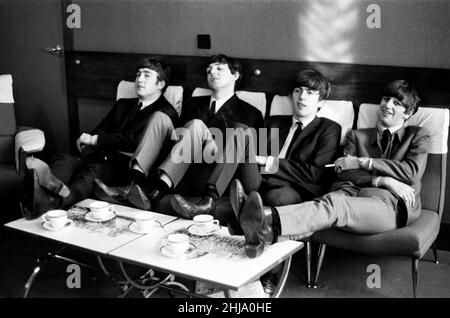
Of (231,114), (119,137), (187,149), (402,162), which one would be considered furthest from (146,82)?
(402,162)

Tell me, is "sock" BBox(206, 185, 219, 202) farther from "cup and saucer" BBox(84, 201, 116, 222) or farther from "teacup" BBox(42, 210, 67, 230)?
"teacup" BBox(42, 210, 67, 230)

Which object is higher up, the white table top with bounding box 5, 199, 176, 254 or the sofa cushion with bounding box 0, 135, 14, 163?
the sofa cushion with bounding box 0, 135, 14, 163

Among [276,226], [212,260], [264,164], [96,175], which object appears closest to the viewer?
[212,260]

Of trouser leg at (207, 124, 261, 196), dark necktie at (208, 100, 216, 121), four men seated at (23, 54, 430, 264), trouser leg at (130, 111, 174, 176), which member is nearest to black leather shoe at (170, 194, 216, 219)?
four men seated at (23, 54, 430, 264)

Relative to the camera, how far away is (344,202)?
2.73 meters

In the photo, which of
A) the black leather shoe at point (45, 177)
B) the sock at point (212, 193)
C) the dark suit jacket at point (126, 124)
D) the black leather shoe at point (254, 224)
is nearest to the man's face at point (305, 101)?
the sock at point (212, 193)

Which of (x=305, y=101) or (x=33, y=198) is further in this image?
(x=305, y=101)

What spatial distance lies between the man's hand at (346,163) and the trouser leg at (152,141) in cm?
100

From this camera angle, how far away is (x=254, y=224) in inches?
93.3

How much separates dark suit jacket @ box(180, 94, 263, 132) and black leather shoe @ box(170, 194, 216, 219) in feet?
2.35

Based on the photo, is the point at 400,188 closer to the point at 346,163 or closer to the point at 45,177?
the point at 346,163

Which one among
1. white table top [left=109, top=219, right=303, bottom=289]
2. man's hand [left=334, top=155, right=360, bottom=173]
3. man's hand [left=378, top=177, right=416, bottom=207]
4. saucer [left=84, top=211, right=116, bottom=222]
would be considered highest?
man's hand [left=334, top=155, right=360, bottom=173]

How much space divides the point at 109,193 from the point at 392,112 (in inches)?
61.4

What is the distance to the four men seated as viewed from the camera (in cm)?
280
